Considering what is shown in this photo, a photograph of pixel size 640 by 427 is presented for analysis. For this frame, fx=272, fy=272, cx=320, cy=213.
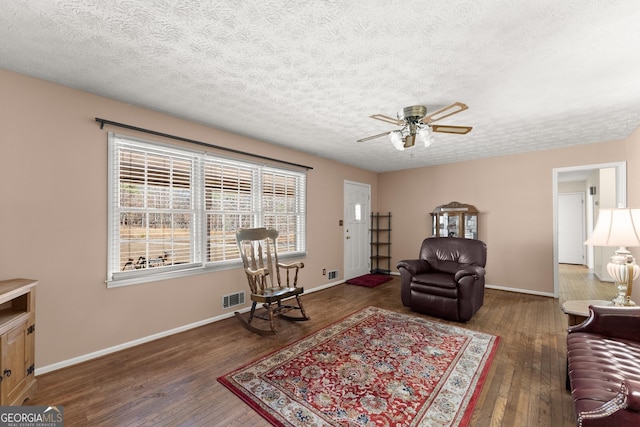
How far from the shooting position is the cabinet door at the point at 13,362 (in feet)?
5.54

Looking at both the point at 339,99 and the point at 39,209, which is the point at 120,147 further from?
the point at 339,99

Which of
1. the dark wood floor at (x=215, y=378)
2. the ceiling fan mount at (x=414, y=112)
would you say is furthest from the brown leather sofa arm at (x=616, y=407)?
the ceiling fan mount at (x=414, y=112)

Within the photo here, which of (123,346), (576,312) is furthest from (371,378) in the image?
(123,346)

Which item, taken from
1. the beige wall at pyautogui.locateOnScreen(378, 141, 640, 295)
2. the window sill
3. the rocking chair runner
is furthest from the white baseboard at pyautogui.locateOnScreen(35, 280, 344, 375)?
the beige wall at pyautogui.locateOnScreen(378, 141, 640, 295)

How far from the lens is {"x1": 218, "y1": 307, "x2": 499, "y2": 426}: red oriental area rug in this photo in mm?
1804

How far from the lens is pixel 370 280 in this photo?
18.5ft

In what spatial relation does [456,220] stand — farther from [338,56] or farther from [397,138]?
Result: [338,56]

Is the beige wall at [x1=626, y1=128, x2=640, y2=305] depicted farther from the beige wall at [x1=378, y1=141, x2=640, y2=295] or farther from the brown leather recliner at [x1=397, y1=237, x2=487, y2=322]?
the brown leather recliner at [x1=397, y1=237, x2=487, y2=322]

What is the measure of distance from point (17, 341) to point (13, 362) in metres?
0.13

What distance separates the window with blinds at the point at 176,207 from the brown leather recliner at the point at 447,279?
7.39 feet

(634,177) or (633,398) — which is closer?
(633,398)

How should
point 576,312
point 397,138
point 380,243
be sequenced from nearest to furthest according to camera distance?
1. point 576,312
2. point 397,138
3. point 380,243

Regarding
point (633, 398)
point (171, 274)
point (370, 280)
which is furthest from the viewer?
point (370, 280)

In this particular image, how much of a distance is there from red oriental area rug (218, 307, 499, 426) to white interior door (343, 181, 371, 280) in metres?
2.65
